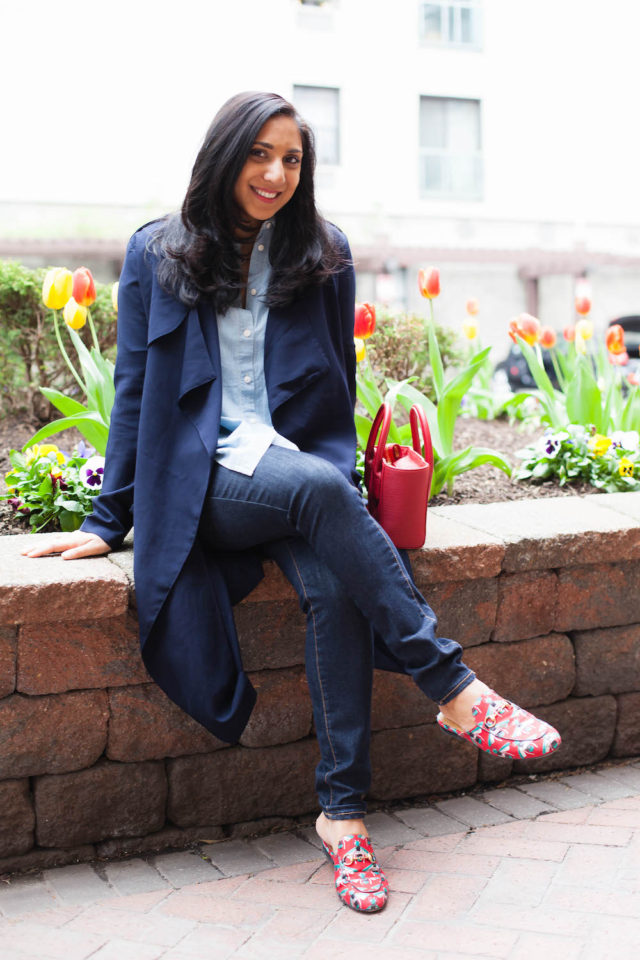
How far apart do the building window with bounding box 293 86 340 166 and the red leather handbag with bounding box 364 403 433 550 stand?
11.8 metres

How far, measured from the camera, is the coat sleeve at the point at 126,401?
2107 mm

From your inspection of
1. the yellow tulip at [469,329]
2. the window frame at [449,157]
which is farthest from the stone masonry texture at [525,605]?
the window frame at [449,157]

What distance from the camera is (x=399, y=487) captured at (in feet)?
6.99

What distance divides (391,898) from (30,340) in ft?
7.96

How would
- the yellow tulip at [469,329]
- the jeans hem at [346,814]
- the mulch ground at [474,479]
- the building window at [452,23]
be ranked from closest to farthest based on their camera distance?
the jeans hem at [346,814] < the mulch ground at [474,479] < the yellow tulip at [469,329] < the building window at [452,23]

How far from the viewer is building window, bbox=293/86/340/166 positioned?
13242 millimetres

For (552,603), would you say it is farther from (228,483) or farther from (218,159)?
(218,159)

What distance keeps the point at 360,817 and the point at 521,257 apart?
1444 centimetres

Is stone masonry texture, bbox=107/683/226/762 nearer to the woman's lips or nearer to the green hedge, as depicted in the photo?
the woman's lips

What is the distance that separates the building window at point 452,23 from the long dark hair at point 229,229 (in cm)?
1304

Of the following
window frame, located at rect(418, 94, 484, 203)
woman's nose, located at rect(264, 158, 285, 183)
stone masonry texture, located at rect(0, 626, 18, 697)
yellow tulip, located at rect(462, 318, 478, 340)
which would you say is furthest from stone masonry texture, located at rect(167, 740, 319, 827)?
window frame, located at rect(418, 94, 484, 203)

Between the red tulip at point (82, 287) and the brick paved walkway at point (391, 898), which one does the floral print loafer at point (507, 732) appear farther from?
the red tulip at point (82, 287)

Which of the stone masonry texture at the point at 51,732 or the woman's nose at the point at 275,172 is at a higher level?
the woman's nose at the point at 275,172

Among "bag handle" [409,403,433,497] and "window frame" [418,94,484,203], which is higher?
"window frame" [418,94,484,203]
